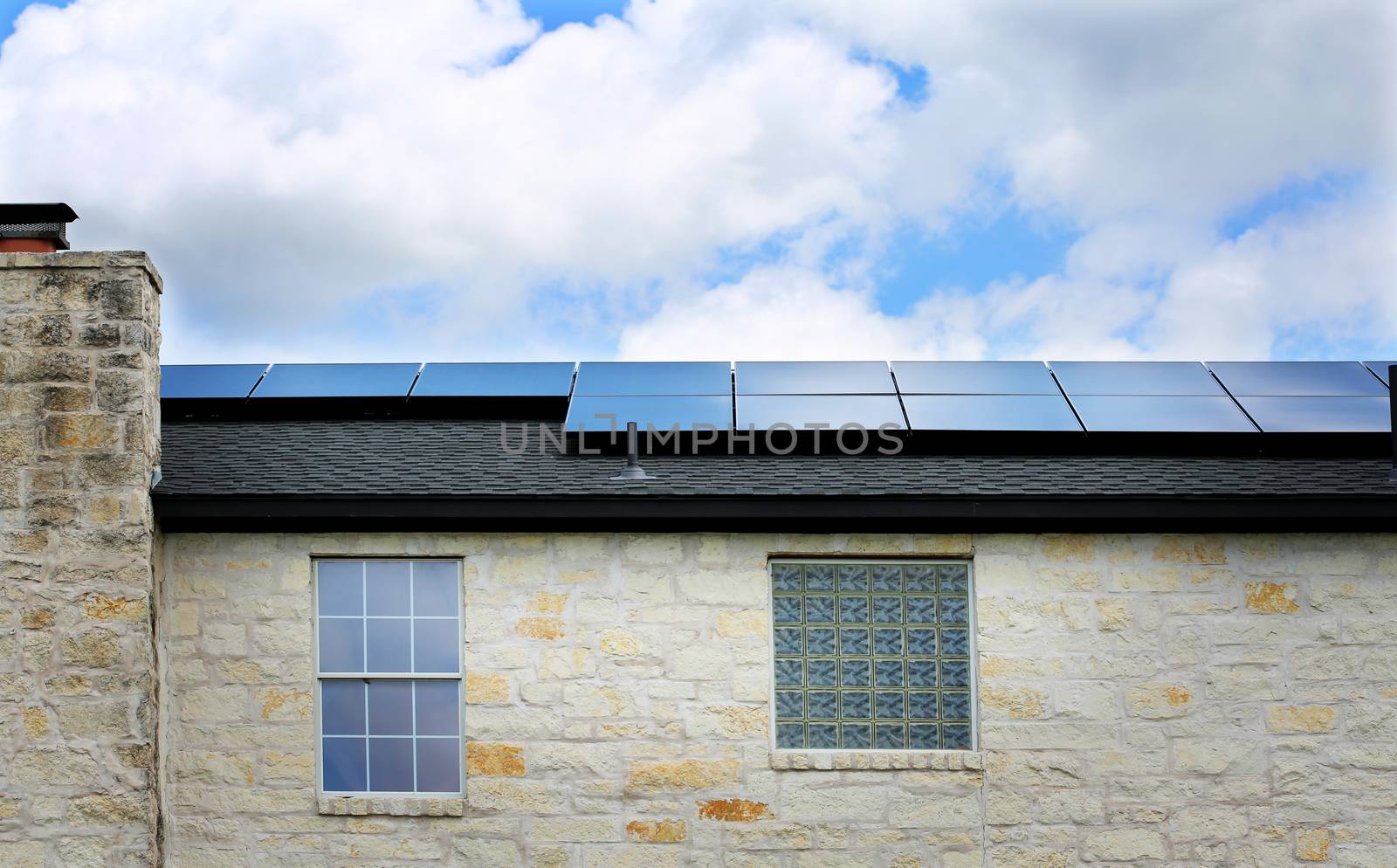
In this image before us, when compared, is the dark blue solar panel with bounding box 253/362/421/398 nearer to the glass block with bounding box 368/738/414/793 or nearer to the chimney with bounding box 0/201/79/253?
the chimney with bounding box 0/201/79/253

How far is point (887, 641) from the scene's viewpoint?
28.7ft

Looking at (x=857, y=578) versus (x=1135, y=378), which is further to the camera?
(x=1135, y=378)

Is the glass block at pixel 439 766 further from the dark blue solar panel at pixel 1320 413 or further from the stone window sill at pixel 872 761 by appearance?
the dark blue solar panel at pixel 1320 413

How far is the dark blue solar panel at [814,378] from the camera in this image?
11039 millimetres

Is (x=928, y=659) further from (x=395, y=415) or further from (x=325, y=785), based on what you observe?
(x=395, y=415)

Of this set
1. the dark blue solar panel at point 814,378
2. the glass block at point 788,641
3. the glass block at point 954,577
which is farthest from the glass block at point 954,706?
the dark blue solar panel at point 814,378

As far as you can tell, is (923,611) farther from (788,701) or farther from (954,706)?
(788,701)

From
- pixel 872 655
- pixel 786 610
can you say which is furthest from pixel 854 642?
pixel 786 610

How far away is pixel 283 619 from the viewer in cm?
860

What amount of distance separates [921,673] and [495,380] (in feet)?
17.4

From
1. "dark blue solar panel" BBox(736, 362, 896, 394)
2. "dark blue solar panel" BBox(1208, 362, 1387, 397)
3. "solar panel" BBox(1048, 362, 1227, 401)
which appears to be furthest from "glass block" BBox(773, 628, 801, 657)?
"dark blue solar panel" BBox(1208, 362, 1387, 397)

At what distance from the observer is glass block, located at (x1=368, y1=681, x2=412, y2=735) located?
8.65 m

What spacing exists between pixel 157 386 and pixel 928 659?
230 inches

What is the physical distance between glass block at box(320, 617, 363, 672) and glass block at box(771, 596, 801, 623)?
295cm
